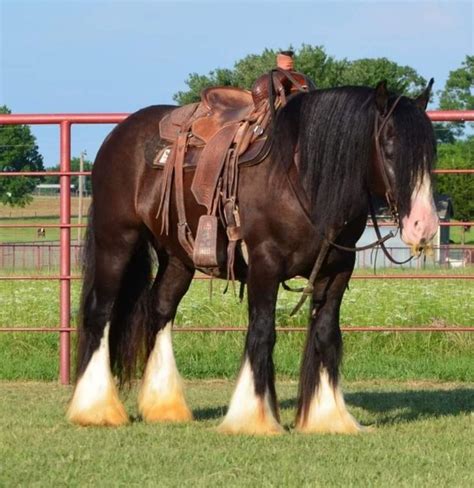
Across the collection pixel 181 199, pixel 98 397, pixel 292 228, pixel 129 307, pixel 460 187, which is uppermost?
pixel 181 199

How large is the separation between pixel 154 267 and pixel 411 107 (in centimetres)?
223

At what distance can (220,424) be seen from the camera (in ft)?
19.3

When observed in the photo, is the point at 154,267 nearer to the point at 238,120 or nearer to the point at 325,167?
the point at 238,120

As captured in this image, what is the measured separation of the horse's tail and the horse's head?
1820 mm

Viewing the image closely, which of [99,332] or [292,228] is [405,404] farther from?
[99,332]

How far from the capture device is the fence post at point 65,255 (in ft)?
26.8

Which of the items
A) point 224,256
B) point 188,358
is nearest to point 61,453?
point 224,256

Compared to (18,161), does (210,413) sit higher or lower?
lower

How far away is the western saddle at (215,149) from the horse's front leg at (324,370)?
559 millimetres

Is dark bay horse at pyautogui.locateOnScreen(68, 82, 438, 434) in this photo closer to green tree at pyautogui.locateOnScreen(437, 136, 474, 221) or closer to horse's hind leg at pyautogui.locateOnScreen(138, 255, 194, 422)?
horse's hind leg at pyautogui.locateOnScreen(138, 255, 194, 422)

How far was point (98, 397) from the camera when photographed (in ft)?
20.8

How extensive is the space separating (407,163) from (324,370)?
4.23 feet

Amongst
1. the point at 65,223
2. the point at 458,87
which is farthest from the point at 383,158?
the point at 458,87

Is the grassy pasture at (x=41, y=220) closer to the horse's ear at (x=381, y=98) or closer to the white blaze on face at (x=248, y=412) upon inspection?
the white blaze on face at (x=248, y=412)
